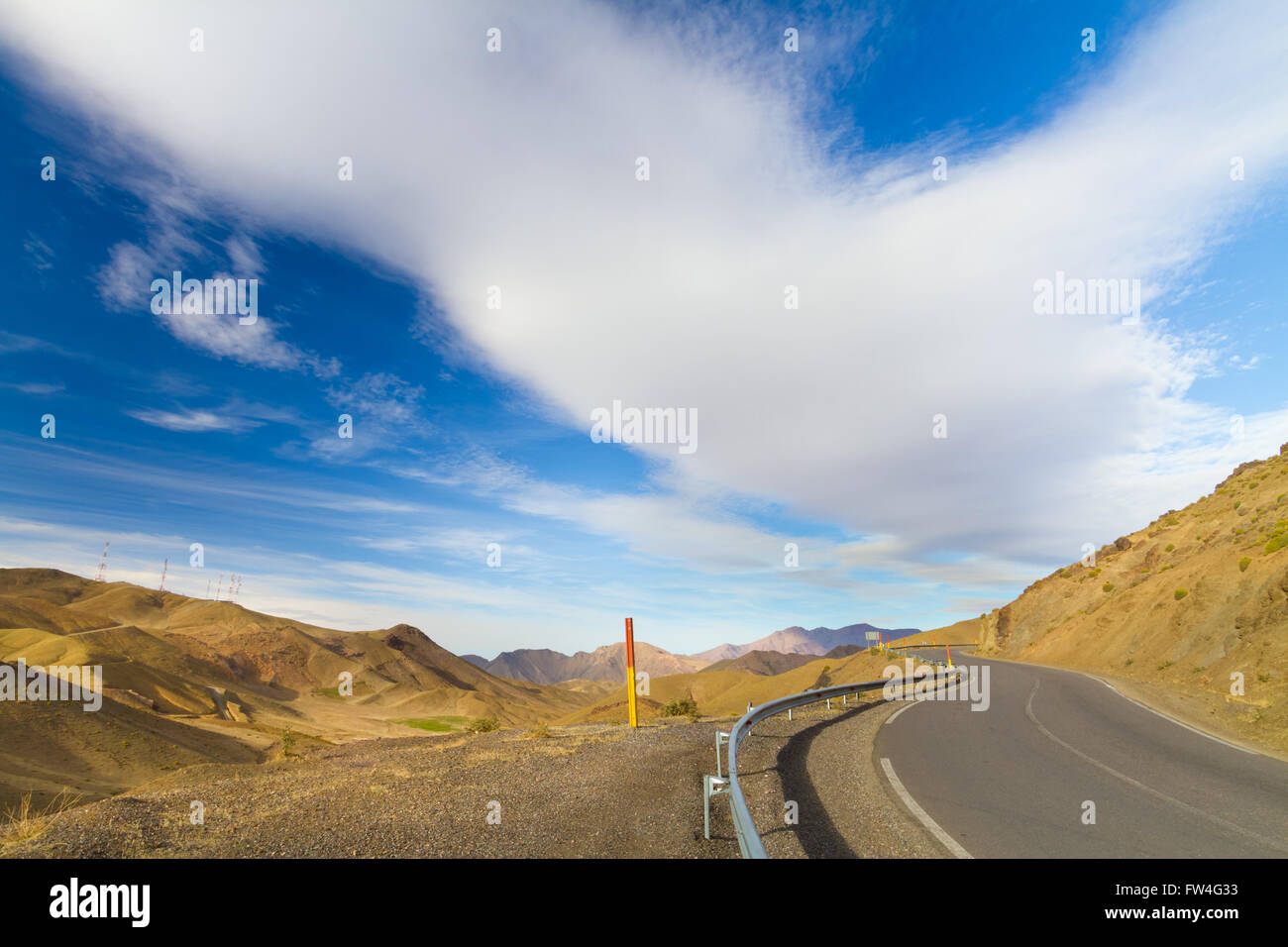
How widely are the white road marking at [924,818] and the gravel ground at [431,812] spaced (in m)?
2.20

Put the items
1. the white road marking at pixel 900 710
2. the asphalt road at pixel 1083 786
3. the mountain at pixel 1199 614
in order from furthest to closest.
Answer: the mountain at pixel 1199 614 → the white road marking at pixel 900 710 → the asphalt road at pixel 1083 786

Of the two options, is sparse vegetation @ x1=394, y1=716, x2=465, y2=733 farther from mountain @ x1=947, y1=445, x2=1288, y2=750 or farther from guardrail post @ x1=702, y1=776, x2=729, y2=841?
guardrail post @ x1=702, y1=776, x2=729, y2=841

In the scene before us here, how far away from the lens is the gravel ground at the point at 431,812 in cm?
606

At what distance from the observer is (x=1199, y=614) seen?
2548 centimetres

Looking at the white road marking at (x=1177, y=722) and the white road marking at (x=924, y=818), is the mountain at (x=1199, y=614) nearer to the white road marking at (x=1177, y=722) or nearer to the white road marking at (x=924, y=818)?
the white road marking at (x=1177, y=722)

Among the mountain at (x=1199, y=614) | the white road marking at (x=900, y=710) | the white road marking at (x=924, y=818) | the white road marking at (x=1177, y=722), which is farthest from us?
the mountain at (x=1199, y=614)

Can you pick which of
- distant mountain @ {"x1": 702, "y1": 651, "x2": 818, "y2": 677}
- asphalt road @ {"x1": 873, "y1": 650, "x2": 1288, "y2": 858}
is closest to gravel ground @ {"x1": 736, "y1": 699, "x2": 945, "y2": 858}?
asphalt road @ {"x1": 873, "y1": 650, "x2": 1288, "y2": 858}

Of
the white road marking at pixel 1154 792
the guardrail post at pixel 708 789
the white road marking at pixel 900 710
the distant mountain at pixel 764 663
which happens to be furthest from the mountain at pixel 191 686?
the distant mountain at pixel 764 663

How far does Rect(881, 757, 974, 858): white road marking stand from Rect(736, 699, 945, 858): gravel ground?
12 cm

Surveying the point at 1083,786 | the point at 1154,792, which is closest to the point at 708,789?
the point at 1083,786

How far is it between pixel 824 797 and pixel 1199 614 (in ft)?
92.2

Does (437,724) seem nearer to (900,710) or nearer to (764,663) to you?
(900,710)

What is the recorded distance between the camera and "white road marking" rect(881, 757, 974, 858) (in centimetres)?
586
